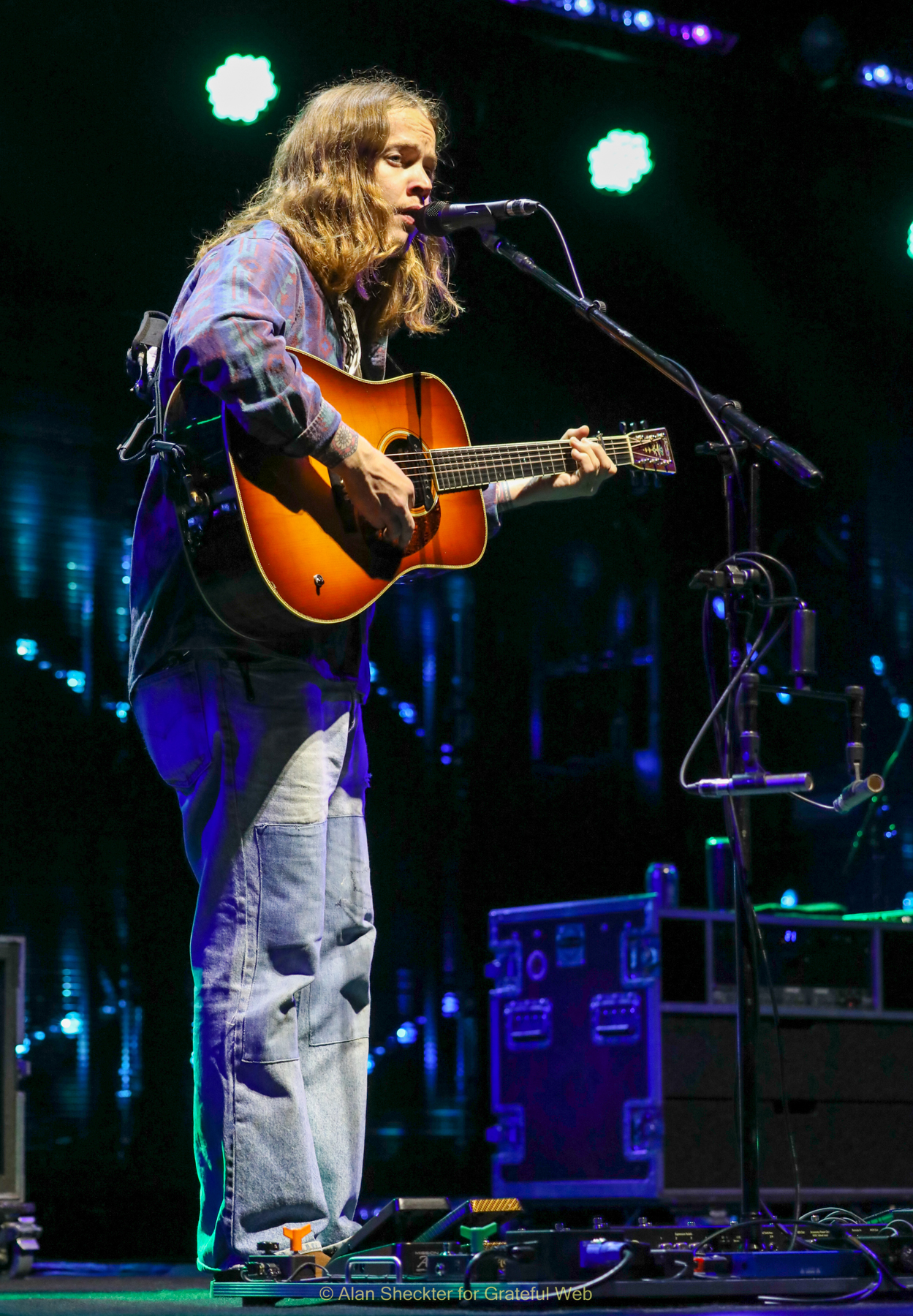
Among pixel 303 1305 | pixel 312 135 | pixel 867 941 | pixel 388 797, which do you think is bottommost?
pixel 303 1305

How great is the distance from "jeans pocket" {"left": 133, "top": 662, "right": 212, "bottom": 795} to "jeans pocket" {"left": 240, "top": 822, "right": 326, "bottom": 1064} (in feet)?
0.53

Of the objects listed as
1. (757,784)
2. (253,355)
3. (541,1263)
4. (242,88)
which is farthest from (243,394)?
(242,88)

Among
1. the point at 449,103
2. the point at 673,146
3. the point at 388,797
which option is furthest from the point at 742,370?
the point at 388,797

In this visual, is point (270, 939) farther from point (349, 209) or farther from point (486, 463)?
point (349, 209)

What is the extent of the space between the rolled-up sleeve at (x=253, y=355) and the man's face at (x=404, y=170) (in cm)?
31

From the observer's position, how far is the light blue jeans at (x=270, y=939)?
218 cm

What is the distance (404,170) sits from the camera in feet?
8.69

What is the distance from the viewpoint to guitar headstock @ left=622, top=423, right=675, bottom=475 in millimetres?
3051

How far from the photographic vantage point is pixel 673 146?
5113 millimetres

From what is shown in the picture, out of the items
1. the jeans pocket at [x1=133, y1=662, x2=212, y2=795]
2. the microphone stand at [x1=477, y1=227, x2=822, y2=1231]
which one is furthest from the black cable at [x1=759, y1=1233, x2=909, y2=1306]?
the jeans pocket at [x1=133, y1=662, x2=212, y2=795]

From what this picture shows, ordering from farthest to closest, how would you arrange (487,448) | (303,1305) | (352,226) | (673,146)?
(673,146) → (487,448) → (352,226) → (303,1305)

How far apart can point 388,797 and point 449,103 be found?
2.05 metres

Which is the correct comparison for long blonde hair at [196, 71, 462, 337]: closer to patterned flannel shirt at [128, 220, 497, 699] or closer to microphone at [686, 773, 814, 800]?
patterned flannel shirt at [128, 220, 497, 699]

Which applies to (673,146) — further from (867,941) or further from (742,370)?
(867,941)
